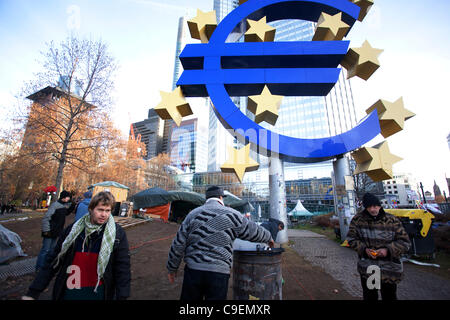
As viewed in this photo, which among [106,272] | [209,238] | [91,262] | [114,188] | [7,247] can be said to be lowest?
[7,247]

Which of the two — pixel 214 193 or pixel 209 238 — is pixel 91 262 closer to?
pixel 209 238

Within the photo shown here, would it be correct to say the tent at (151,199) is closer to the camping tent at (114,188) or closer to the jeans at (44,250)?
the camping tent at (114,188)

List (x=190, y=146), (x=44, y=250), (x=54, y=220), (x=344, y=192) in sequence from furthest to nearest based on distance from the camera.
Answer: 1. (x=190, y=146)
2. (x=344, y=192)
3. (x=54, y=220)
4. (x=44, y=250)

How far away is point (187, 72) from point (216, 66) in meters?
1.08

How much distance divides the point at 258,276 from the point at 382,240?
172 cm

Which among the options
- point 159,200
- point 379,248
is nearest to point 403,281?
point 379,248

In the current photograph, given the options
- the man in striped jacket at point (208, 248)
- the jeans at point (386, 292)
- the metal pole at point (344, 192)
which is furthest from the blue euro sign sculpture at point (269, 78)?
the jeans at point (386, 292)

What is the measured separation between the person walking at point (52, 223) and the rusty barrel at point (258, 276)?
4448 millimetres

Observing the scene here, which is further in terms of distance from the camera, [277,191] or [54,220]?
[277,191]

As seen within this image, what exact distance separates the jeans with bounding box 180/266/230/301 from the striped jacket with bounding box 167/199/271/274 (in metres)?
0.06

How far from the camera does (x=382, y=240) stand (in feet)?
8.59

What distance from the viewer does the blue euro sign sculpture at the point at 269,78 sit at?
6672mm
